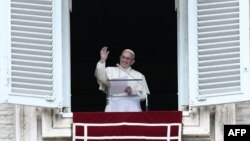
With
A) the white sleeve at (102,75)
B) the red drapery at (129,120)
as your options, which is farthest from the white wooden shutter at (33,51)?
the white sleeve at (102,75)

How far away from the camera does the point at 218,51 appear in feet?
47.0

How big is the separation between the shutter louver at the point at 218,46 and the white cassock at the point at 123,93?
68 centimetres

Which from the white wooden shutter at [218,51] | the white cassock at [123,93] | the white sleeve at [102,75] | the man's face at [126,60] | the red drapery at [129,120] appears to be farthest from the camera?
the man's face at [126,60]

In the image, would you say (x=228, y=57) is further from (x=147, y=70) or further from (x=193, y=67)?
(x=147, y=70)

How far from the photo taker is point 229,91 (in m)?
14.2

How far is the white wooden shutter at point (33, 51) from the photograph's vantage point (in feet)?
46.3

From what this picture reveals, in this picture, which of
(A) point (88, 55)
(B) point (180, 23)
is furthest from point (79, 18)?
(B) point (180, 23)

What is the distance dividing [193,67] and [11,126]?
1775 mm

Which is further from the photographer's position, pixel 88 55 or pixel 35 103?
pixel 88 55

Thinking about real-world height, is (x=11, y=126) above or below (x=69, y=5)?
below

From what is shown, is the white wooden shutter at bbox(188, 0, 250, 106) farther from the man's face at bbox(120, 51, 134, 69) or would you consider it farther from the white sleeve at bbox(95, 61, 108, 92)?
the white sleeve at bbox(95, 61, 108, 92)

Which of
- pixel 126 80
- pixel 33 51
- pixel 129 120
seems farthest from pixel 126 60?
pixel 33 51

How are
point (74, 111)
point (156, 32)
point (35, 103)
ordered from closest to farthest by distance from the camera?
point (35, 103), point (74, 111), point (156, 32)

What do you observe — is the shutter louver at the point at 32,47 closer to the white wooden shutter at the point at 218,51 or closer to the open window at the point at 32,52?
the open window at the point at 32,52
